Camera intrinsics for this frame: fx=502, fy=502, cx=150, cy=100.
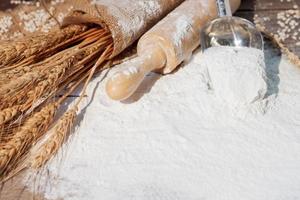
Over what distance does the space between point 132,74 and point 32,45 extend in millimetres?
219

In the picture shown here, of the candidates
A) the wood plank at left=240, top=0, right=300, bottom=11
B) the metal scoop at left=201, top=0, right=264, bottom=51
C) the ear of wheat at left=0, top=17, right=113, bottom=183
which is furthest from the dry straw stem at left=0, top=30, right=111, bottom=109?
the wood plank at left=240, top=0, right=300, bottom=11

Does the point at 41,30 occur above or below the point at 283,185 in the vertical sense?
above

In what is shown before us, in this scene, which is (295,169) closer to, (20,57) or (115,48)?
(115,48)

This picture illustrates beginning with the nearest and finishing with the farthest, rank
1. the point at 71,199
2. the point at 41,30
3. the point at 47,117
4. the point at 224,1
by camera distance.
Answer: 1. the point at 71,199
2. the point at 47,117
3. the point at 224,1
4. the point at 41,30

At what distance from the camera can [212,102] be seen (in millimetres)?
1014

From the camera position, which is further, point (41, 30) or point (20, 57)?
point (41, 30)

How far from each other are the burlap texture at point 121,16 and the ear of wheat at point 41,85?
36 millimetres

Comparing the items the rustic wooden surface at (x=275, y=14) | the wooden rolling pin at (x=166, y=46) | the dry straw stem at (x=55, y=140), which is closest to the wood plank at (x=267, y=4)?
the rustic wooden surface at (x=275, y=14)

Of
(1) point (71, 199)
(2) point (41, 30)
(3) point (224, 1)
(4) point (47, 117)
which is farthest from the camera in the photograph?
(2) point (41, 30)

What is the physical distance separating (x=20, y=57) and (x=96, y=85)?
0.56ft

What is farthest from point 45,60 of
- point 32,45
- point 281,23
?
point 281,23

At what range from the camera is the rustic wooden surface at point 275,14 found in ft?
4.07

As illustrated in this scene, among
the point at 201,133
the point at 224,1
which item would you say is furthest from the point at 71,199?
the point at 224,1

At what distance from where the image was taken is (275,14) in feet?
4.32
